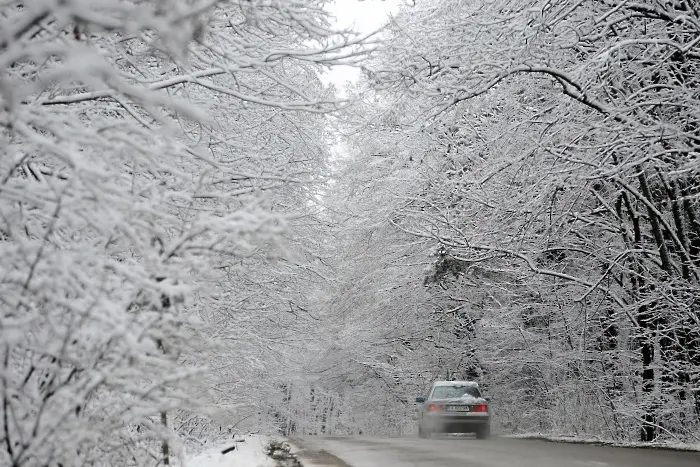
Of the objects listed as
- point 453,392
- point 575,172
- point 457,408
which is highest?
point 575,172

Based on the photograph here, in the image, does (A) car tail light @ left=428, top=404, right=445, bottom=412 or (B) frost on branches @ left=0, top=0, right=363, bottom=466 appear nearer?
(B) frost on branches @ left=0, top=0, right=363, bottom=466

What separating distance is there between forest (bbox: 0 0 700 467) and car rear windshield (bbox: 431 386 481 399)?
2492mm

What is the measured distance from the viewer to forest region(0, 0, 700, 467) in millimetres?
3092

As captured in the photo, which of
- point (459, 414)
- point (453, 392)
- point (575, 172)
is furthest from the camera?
point (453, 392)

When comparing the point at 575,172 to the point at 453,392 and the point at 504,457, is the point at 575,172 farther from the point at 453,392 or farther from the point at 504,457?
the point at 453,392

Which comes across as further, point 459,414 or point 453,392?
point 453,392

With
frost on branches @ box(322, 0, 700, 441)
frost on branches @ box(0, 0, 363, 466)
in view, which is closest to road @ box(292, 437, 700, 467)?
frost on branches @ box(322, 0, 700, 441)

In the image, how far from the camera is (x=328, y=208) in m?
17.5

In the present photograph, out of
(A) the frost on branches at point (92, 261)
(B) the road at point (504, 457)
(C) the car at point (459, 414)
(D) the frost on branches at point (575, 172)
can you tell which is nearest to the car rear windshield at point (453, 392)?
(C) the car at point (459, 414)

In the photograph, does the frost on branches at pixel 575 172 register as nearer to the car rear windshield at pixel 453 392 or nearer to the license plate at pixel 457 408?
the car rear windshield at pixel 453 392

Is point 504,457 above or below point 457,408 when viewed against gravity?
below

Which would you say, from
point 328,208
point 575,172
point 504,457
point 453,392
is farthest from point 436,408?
point 575,172

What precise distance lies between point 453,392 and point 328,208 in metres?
5.40

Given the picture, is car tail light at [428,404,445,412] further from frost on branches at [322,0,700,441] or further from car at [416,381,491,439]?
frost on branches at [322,0,700,441]
